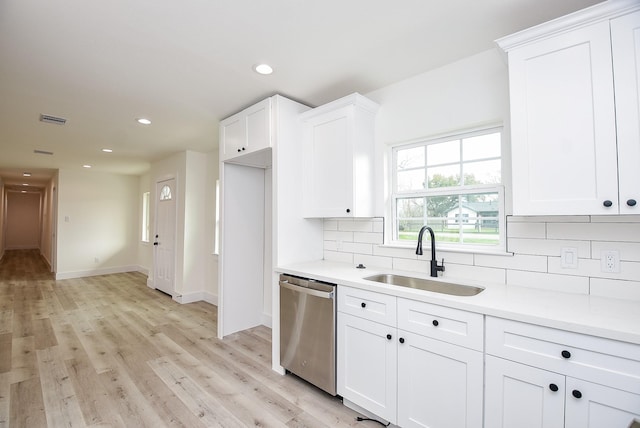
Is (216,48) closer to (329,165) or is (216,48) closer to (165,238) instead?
(329,165)

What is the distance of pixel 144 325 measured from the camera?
3.75 metres

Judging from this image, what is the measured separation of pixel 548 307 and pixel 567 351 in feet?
0.74

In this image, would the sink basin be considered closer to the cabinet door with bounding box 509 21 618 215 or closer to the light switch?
the light switch

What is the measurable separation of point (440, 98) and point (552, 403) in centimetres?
201

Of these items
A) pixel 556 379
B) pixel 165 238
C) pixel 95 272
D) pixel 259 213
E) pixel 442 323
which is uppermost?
pixel 259 213

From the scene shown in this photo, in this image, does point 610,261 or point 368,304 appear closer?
point 610,261

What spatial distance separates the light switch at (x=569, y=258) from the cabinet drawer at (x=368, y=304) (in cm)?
102

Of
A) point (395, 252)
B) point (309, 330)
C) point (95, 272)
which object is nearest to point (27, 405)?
point (309, 330)

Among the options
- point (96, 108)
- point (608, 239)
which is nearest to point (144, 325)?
point (96, 108)

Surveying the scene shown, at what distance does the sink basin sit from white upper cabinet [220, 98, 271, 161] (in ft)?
5.17

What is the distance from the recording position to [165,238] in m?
5.38

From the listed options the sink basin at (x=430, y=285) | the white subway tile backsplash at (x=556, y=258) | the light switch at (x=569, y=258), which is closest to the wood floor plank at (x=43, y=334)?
the sink basin at (x=430, y=285)

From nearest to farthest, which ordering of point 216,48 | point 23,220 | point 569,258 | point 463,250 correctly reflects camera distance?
point 569,258 → point 216,48 → point 463,250 → point 23,220

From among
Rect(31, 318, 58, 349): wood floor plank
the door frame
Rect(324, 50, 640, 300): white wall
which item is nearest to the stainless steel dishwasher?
Rect(324, 50, 640, 300): white wall
